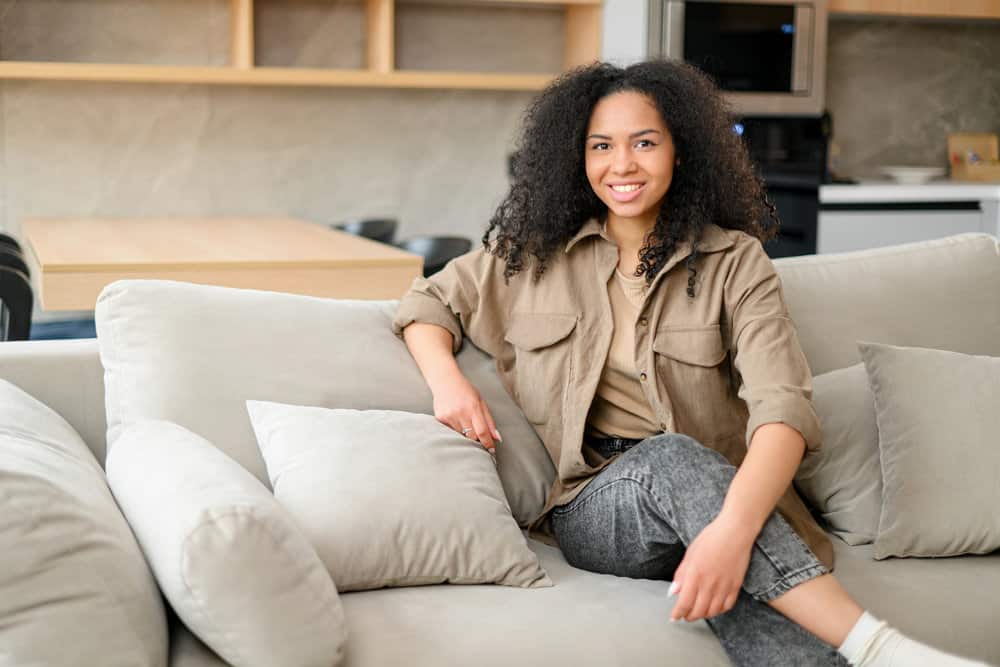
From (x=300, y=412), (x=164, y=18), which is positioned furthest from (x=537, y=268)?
(x=164, y=18)

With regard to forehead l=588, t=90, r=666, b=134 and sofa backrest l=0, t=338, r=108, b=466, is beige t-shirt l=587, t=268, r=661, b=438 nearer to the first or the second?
forehead l=588, t=90, r=666, b=134

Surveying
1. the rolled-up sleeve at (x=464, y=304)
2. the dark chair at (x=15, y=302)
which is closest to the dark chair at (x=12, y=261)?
the dark chair at (x=15, y=302)

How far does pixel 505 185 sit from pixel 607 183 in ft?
12.4

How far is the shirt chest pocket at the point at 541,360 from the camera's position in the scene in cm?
195

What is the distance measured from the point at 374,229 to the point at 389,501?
3.51 metres

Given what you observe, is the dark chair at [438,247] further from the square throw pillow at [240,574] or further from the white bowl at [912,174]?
the square throw pillow at [240,574]

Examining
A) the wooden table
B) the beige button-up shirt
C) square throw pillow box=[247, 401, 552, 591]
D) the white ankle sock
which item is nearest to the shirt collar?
the beige button-up shirt

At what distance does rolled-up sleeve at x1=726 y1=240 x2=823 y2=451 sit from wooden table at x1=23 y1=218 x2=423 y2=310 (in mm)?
1484

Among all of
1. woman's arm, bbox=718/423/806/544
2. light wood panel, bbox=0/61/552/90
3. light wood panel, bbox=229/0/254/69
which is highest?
light wood panel, bbox=229/0/254/69

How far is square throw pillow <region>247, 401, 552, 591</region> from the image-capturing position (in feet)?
5.30

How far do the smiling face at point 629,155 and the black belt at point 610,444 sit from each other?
0.37 m

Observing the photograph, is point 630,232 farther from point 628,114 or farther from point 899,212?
point 899,212

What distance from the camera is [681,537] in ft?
5.29

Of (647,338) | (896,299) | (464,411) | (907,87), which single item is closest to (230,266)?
(464,411)
